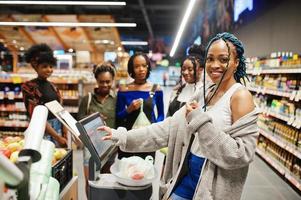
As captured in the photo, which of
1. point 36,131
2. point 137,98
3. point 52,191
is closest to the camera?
point 36,131

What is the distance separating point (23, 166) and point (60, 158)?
1.22 m

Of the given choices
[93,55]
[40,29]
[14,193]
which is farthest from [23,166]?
[93,55]

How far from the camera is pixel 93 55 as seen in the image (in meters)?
20.5

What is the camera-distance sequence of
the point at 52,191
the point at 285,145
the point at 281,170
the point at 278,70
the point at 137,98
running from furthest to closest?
1. the point at 278,70
2. the point at 281,170
3. the point at 285,145
4. the point at 137,98
5. the point at 52,191

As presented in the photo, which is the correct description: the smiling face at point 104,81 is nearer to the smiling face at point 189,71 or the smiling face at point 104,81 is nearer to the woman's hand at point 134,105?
the woman's hand at point 134,105

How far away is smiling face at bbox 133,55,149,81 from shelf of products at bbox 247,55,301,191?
2.37m

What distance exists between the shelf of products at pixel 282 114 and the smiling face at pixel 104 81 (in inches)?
105

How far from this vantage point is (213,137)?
146 centimetres

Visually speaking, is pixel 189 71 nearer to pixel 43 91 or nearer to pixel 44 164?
pixel 43 91

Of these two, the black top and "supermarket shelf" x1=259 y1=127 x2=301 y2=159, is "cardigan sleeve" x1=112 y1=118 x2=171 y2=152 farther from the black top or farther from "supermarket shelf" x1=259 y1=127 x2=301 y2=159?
"supermarket shelf" x1=259 y1=127 x2=301 y2=159

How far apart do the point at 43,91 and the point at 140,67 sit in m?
1.09

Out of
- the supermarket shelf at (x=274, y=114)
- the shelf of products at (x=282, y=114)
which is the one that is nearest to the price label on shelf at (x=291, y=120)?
the shelf of products at (x=282, y=114)

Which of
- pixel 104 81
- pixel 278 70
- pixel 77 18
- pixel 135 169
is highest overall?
pixel 77 18

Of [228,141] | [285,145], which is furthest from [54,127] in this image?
[285,145]
